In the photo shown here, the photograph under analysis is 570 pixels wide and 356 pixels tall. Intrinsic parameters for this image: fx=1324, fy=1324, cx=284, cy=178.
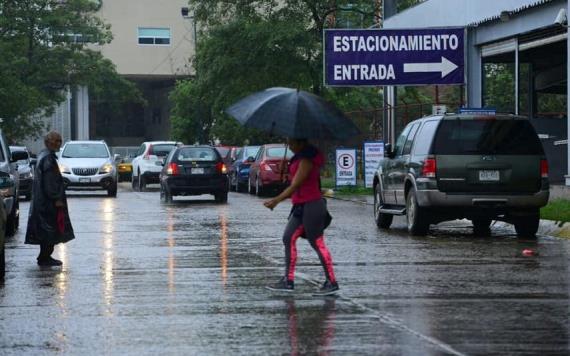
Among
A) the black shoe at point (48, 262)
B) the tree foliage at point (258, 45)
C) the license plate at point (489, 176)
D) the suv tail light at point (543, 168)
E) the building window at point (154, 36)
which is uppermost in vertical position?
the building window at point (154, 36)

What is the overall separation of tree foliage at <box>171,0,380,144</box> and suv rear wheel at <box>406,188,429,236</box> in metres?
25.9

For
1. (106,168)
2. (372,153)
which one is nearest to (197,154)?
(372,153)

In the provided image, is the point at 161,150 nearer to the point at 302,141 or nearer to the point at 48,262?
the point at 48,262

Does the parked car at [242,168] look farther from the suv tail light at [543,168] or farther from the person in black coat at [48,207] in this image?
the person in black coat at [48,207]

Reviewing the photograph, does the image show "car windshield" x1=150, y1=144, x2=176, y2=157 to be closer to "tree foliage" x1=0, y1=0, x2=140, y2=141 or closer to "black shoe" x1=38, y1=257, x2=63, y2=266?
"tree foliage" x1=0, y1=0, x2=140, y2=141

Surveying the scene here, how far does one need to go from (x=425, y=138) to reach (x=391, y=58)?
1315cm

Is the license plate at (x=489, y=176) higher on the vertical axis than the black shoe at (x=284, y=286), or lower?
higher

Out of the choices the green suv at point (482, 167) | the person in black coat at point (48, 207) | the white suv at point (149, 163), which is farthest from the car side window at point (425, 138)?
Answer: the white suv at point (149, 163)

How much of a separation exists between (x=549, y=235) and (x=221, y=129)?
42.0m

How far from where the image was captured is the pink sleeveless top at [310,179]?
41.0ft

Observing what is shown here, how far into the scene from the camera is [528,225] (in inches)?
813

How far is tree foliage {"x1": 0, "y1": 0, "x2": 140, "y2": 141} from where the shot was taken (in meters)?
67.2

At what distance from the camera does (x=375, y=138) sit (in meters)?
43.1

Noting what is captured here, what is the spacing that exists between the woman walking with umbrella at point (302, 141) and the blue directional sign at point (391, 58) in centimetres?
2015
